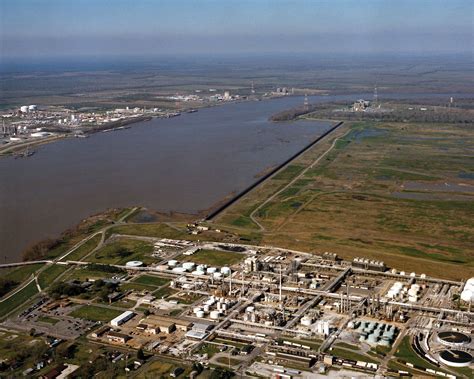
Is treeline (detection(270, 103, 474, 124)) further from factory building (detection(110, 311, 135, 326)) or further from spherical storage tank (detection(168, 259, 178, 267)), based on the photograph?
factory building (detection(110, 311, 135, 326))

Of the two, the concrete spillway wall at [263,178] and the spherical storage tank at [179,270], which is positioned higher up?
the concrete spillway wall at [263,178]

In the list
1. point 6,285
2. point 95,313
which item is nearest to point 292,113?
point 6,285

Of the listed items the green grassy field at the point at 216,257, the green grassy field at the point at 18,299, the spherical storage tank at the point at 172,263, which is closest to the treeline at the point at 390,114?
the green grassy field at the point at 216,257

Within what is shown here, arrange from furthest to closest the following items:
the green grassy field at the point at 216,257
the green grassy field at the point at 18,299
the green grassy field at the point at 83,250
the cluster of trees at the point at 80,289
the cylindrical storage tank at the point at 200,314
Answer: the green grassy field at the point at 83,250, the green grassy field at the point at 216,257, the cluster of trees at the point at 80,289, the green grassy field at the point at 18,299, the cylindrical storage tank at the point at 200,314

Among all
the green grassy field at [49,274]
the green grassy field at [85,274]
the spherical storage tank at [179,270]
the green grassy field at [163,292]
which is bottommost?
the green grassy field at [49,274]

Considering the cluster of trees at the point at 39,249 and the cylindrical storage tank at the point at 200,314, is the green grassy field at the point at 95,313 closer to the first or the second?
the cylindrical storage tank at the point at 200,314

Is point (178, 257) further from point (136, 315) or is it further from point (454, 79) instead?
point (454, 79)

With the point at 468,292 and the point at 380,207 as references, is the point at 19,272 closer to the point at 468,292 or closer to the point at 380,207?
the point at 468,292
